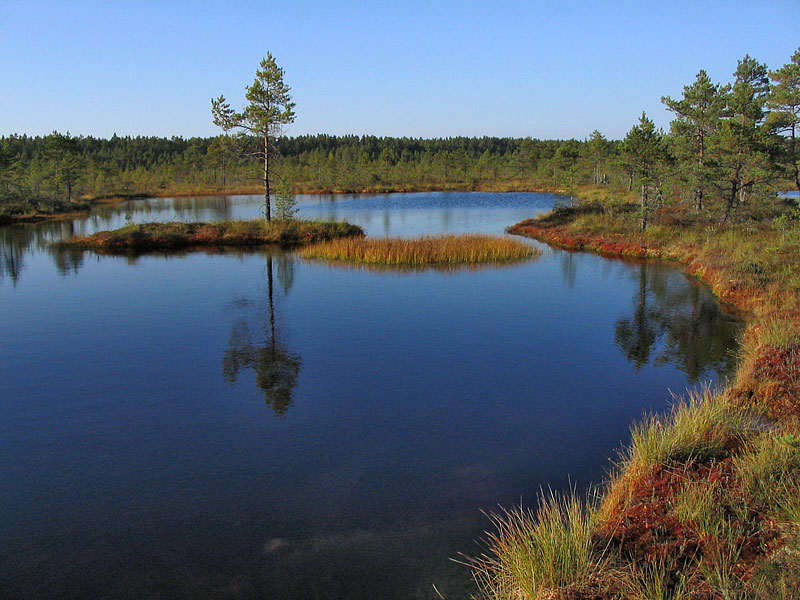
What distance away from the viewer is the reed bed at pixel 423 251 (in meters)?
29.0

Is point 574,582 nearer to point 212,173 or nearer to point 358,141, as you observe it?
point 212,173

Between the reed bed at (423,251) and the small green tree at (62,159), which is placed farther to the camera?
the small green tree at (62,159)

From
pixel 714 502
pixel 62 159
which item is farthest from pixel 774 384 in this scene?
pixel 62 159

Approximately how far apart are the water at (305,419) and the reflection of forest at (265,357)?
0.07 metres

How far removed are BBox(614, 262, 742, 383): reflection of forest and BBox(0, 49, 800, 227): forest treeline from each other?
10.1 metres

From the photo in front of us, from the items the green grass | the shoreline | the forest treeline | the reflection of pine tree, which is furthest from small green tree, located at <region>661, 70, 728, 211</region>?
the shoreline

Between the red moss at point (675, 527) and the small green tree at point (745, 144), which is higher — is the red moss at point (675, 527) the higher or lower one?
the lower one

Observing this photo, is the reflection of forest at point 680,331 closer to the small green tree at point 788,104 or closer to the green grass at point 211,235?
the small green tree at point 788,104

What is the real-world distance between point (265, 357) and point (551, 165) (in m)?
93.5

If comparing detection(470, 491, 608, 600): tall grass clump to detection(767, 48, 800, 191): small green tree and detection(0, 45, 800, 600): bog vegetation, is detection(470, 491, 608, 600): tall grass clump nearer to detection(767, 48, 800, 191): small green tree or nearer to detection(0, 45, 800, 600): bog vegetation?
detection(0, 45, 800, 600): bog vegetation

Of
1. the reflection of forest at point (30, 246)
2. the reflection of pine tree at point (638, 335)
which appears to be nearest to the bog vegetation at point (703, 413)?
the reflection of pine tree at point (638, 335)

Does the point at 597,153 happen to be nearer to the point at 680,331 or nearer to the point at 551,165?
the point at 551,165

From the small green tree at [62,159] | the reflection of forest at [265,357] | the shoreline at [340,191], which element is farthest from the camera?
the shoreline at [340,191]

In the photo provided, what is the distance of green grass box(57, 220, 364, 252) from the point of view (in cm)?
3544
